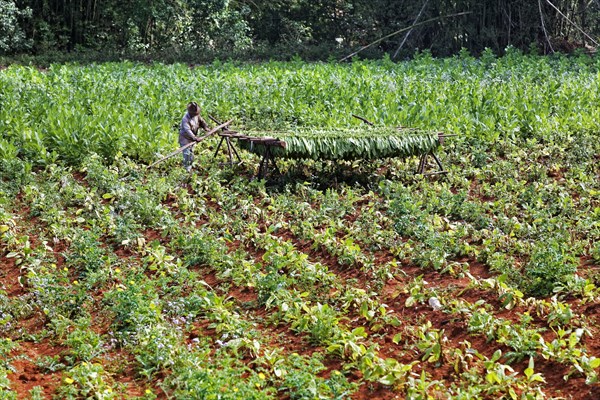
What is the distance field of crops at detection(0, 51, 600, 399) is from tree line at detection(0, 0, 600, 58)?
27.2 feet

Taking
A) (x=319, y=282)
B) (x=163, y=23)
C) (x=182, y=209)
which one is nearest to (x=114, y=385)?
(x=319, y=282)

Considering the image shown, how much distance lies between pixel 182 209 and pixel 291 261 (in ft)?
7.03

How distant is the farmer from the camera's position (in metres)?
9.91

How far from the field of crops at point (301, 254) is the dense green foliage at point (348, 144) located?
33 centimetres

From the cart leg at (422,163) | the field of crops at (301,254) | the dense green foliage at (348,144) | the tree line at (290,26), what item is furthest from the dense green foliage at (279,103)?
the tree line at (290,26)

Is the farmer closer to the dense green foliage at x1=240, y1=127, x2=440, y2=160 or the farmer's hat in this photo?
the farmer's hat

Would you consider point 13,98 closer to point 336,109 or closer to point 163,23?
point 336,109

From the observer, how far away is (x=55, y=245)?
781 cm

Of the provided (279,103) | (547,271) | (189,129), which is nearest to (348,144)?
(189,129)

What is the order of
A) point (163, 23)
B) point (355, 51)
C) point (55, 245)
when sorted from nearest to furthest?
point (55, 245), point (355, 51), point (163, 23)

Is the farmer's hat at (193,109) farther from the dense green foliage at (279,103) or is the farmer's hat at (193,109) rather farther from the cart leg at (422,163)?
the cart leg at (422,163)

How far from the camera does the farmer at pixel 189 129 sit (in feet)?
32.5

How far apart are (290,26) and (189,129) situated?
16.8 metres

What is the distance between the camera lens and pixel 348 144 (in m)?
9.38
